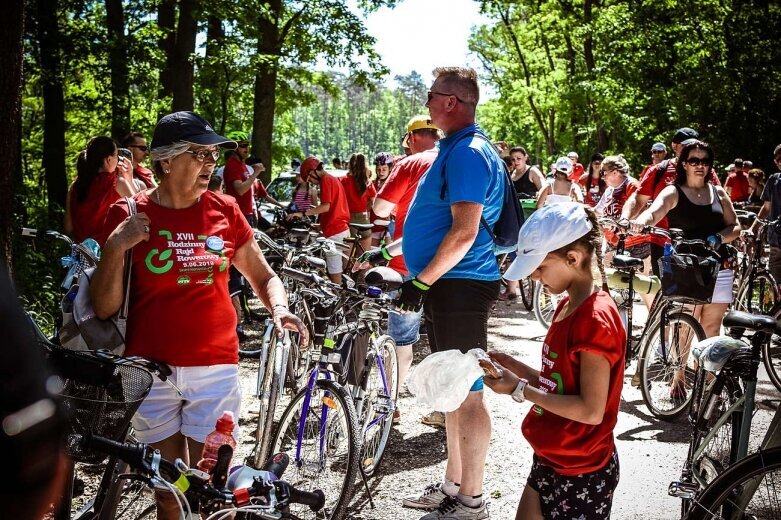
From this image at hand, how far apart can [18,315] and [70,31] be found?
13.9 meters

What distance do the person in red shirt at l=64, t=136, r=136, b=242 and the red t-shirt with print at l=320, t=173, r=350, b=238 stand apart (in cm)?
395

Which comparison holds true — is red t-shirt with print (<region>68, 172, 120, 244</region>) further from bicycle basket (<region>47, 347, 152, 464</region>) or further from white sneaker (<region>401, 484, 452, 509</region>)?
bicycle basket (<region>47, 347, 152, 464</region>)

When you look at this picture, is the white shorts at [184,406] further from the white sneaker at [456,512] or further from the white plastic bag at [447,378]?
the white sneaker at [456,512]

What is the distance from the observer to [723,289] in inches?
278

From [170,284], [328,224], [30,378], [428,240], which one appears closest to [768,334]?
[428,240]

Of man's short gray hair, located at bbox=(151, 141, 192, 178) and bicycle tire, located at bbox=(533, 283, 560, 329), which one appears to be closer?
man's short gray hair, located at bbox=(151, 141, 192, 178)

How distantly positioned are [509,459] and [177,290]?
3.50 m

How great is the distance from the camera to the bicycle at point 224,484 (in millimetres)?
2012

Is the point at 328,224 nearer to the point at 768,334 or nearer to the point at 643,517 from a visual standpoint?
the point at 643,517

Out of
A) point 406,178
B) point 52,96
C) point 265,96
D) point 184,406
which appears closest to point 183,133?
point 184,406

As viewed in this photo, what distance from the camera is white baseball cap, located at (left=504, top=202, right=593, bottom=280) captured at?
308 cm

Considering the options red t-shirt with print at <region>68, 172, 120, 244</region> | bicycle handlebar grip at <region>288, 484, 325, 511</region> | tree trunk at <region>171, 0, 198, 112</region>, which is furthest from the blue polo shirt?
tree trunk at <region>171, 0, 198, 112</region>

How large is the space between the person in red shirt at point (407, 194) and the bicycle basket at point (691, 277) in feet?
6.53

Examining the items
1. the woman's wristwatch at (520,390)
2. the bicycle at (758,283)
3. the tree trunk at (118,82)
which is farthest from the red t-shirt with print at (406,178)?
the tree trunk at (118,82)
